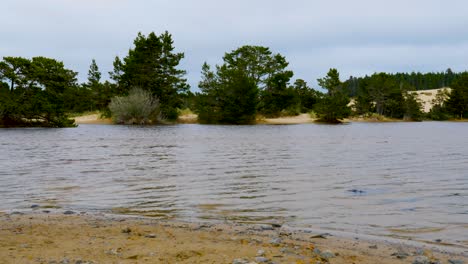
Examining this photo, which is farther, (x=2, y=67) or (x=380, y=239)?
(x=2, y=67)

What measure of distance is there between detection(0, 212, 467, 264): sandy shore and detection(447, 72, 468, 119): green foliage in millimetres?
103444

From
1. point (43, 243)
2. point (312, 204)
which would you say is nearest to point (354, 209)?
point (312, 204)

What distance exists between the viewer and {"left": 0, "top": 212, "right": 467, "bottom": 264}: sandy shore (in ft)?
17.8

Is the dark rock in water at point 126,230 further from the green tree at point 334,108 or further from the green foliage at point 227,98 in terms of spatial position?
the green tree at point 334,108

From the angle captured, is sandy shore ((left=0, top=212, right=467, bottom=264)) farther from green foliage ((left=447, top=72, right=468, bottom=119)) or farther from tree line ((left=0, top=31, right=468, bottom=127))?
green foliage ((left=447, top=72, right=468, bottom=119))

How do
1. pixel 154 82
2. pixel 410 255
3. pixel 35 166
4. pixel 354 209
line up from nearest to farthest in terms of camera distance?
pixel 410 255 → pixel 354 209 → pixel 35 166 → pixel 154 82

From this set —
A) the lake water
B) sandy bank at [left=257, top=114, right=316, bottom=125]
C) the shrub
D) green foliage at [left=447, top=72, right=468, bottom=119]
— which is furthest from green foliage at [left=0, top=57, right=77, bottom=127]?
green foliage at [left=447, top=72, right=468, bottom=119]

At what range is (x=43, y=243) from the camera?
6.08 m

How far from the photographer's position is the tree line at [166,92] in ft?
149

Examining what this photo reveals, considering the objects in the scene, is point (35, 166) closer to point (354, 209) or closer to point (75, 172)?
point (75, 172)

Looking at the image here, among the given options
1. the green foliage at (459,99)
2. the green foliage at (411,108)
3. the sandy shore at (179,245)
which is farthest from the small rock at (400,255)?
the green foliage at (459,99)

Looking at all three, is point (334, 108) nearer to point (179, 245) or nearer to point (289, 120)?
point (289, 120)

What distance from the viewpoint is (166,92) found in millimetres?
66562

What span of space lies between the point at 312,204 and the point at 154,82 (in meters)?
58.4
